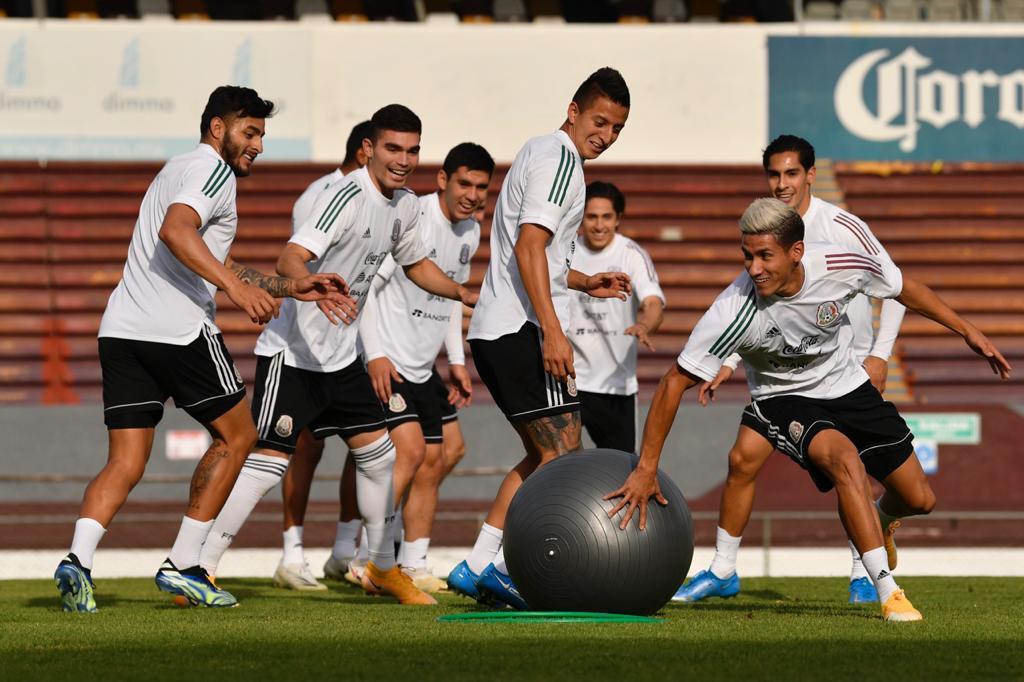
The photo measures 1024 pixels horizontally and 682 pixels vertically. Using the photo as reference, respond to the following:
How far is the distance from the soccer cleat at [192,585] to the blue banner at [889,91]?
14652 mm

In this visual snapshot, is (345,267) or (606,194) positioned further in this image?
(606,194)

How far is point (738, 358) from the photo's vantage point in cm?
759

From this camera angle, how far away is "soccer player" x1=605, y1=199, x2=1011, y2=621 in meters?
6.13

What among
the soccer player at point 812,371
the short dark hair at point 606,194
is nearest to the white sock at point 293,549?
the short dark hair at point 606,194

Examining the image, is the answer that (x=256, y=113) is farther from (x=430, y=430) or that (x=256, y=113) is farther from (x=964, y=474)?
(x=964, y=474)

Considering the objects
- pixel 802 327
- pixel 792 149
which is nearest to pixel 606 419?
pixel 792 149

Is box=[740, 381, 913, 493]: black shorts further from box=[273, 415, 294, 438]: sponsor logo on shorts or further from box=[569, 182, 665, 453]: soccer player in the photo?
box=[273, 415, 294, 438]: sponsor logo on shorts

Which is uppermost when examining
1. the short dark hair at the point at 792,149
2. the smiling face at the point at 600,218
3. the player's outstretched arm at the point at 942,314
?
the short dark hair at the point at 792,149

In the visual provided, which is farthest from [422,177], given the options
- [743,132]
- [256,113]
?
[256,113]

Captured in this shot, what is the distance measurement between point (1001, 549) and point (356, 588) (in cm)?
782

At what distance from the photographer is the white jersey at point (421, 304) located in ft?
29.4

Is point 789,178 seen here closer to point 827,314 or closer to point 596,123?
point 596,123

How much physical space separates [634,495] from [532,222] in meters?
1.35

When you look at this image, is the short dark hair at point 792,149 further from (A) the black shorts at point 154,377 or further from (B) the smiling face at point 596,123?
(A) the black shorts at point 154,377
